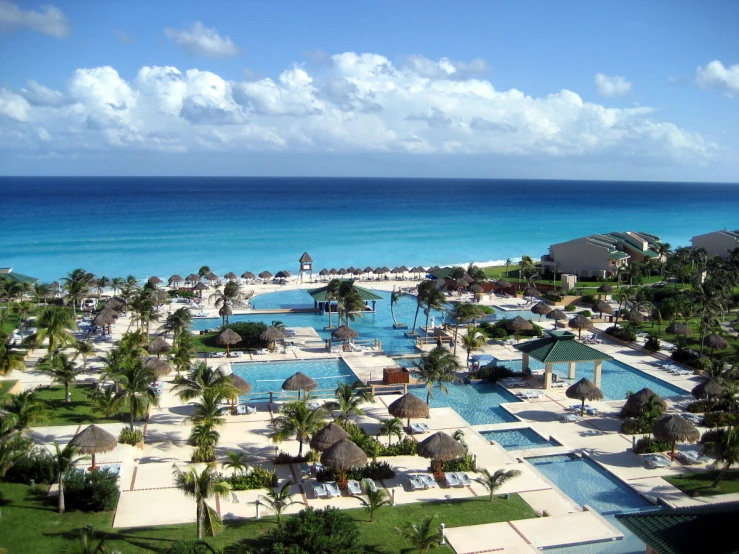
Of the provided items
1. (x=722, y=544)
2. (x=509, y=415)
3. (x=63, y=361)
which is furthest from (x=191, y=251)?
(x=722, y=544)

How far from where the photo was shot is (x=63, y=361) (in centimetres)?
2664

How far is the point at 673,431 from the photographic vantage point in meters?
21.8

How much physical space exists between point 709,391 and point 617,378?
623 cm

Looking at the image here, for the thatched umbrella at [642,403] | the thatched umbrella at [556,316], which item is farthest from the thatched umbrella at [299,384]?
the thatched umbrella at [556,316]

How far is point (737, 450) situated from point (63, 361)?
941 inches

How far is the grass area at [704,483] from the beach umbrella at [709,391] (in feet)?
20.1

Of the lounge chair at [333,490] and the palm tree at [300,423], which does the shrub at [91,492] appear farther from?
the lounge chair at [333,490]

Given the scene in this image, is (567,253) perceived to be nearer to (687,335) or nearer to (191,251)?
(687,335)

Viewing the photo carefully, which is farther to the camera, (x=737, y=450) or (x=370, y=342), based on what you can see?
(x=370, y=342)

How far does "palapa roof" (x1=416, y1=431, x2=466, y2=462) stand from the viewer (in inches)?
799

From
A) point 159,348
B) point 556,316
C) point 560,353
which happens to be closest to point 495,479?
point 560,353

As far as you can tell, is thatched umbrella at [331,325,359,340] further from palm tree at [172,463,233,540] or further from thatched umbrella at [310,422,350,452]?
palm tree at [172,463,233,540]

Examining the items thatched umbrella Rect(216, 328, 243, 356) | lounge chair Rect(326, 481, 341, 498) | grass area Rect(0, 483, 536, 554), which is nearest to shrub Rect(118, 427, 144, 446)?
grass area Rect(0, 483, 536, 554)

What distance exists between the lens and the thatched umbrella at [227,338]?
3509 centimetres
